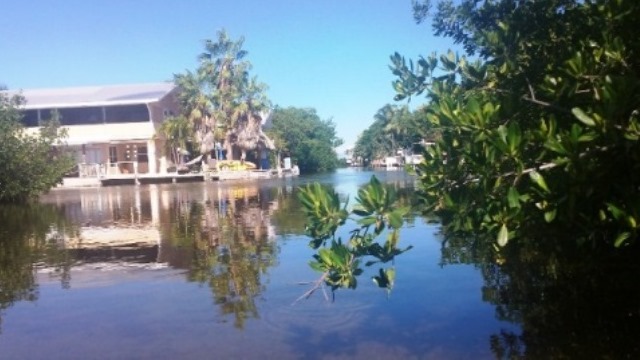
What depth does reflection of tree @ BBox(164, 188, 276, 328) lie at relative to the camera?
6.75 m

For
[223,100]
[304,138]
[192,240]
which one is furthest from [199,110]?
[192,240]

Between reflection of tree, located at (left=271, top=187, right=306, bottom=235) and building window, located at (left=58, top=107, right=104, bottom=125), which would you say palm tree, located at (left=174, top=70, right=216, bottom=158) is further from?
reflection of tree, located at (left=271, top=187, right=306, bottom=235)

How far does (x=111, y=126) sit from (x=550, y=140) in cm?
3627

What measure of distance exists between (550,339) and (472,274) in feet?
8.56

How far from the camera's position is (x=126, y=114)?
36.2 meters

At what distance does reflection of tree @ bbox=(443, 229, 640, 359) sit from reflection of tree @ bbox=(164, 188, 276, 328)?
8.90 ft

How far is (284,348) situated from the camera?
5.02 metres

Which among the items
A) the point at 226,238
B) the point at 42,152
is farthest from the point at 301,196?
the point at 42,152

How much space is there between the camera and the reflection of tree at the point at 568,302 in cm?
471

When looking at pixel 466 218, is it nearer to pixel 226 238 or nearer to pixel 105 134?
pixel 226 238

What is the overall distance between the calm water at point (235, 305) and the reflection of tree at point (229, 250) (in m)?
0.04

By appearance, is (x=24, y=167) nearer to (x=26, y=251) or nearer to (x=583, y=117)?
(x=26, y=251)

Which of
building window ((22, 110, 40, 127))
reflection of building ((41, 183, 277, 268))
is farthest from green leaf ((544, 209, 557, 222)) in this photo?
building window ((22, 110, 40, 127))

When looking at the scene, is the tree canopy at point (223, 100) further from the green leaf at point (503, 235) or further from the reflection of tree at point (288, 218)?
the green leaf at point (503, 235)
